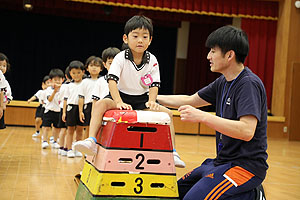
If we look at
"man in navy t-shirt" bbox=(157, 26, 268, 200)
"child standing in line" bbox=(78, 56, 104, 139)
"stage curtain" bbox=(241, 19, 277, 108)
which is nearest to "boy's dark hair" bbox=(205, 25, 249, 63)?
"man in navy t-shirt" bbox=(157, 26, 268, 200)

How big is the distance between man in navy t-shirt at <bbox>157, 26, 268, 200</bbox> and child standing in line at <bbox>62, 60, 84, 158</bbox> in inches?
138

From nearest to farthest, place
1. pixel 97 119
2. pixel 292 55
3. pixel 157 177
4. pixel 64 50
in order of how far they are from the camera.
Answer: pixel 157 177, pixel 97 119, pixel 292 55, pixel 64 50

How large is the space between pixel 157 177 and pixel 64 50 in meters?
11.6

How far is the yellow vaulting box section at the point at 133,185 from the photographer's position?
2131mm

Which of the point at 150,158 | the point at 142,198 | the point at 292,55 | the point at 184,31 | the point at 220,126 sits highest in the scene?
the point at 184,31

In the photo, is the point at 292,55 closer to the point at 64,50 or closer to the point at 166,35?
the point at 166,35

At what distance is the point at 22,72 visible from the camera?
13062mm

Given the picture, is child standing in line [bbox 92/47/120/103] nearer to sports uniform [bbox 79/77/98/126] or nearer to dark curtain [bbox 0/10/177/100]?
sports uniform [bbox 79/77/98/126]

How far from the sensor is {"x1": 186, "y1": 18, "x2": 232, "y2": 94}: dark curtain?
521 inches

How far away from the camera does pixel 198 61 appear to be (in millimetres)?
13328

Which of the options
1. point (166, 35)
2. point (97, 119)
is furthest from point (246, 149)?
point (166, 35)

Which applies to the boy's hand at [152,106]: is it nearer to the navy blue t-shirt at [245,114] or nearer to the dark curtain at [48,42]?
the navy blue t-shirt at [245,114]

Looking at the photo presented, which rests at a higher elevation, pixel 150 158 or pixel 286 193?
pixel 150 158

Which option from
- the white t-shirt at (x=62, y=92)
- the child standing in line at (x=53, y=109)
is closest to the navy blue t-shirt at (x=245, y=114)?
the white t-shirt at (x=62, y=92)
